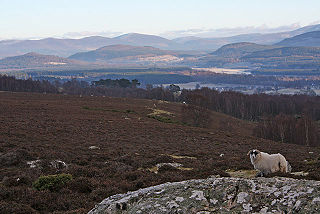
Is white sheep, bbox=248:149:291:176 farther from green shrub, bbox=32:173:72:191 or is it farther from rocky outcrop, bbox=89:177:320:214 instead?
green shrub, bbox=32:173:72:191

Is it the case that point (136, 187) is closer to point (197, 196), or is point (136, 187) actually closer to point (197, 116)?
point (197, 196)

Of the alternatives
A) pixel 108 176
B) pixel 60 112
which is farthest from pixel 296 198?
pixel 60 112

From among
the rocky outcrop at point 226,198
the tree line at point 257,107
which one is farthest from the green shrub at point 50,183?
the tree line at point 257,107

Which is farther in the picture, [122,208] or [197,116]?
[197,116]

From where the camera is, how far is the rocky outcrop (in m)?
5.90

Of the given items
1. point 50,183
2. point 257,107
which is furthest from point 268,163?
point 257,107

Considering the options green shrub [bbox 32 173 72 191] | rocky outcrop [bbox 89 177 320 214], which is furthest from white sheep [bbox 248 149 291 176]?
green shrub [bbox 32 173 72 191]

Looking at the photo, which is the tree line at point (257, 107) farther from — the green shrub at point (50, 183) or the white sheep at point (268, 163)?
the green shrub at point (50, 183)

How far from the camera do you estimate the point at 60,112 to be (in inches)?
2381

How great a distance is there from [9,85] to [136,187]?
6505 inches

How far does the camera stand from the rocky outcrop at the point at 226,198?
5.90 metres

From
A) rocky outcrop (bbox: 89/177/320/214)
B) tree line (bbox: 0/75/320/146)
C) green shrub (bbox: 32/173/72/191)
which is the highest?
rocky outcrop (bbox: 89/177/320/214)

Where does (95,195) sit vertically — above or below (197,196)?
below

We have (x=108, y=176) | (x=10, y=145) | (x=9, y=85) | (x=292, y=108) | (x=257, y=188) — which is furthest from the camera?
(x=9, y=85)
